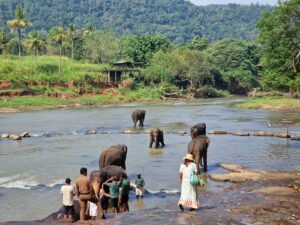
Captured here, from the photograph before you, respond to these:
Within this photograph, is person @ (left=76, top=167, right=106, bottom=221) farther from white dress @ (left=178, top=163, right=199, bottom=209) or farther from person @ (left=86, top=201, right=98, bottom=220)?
white dress @ (left=178, top=163, right=199, bottom=209)

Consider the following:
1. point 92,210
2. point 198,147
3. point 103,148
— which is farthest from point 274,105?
point 92,210

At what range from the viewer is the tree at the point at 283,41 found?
2119cm

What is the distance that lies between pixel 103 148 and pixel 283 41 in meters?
10.4

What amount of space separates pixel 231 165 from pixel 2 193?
8.52 meters

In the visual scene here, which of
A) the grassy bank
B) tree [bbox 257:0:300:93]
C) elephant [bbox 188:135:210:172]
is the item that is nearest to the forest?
the grassy bank

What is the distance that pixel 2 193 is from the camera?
1565cm

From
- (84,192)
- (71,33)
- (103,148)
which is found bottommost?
(103,148)

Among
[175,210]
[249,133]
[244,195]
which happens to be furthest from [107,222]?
[249,133]

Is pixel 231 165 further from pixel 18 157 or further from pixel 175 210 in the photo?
pixel 18 157

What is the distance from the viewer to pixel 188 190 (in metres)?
11.4

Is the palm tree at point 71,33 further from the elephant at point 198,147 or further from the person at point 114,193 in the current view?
the person at point 114,193

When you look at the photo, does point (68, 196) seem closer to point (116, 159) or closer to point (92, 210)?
point (92, 210)

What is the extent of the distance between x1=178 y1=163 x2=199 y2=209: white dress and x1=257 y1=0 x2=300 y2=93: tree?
1089 centimetres

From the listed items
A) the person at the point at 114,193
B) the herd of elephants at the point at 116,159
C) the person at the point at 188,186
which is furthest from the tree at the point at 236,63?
the person at the point at 188,186
